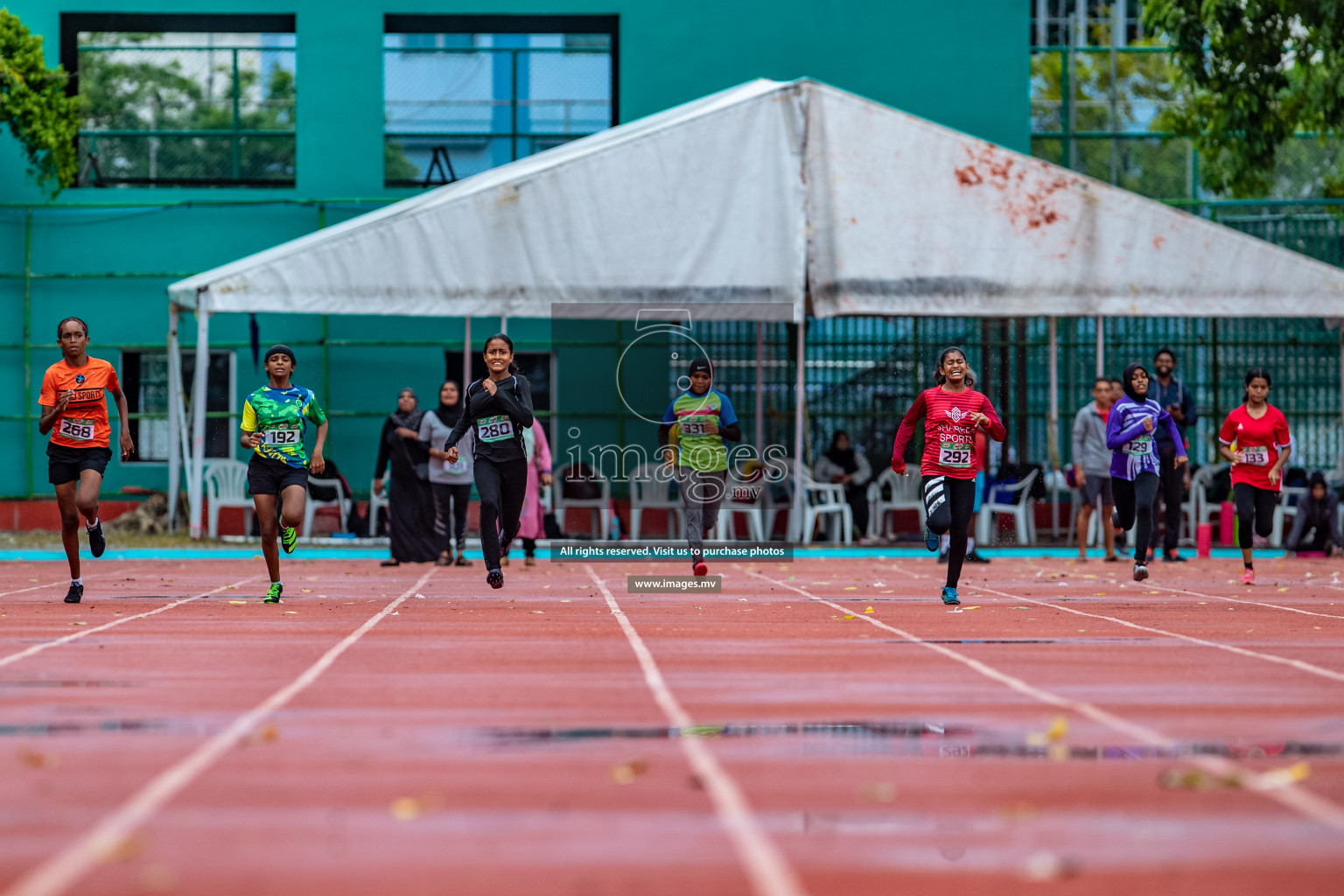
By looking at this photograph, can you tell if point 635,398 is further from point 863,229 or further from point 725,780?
point 725,780

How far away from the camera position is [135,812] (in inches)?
167

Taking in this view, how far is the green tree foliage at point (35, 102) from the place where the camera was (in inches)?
761

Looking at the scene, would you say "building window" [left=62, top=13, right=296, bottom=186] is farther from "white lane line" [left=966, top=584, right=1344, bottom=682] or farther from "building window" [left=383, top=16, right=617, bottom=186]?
"white lane line" [left=966, top=584, right=1344, bottom=682]

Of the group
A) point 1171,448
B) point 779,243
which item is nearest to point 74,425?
point 779,243

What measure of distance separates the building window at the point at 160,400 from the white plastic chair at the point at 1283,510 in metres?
12.7

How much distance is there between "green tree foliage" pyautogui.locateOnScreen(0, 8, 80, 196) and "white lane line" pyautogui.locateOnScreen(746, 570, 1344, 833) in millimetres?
15026

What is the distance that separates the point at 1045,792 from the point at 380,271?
534 inches

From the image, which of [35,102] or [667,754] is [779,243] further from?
[667,754]

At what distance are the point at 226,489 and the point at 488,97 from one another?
9779 millimetres

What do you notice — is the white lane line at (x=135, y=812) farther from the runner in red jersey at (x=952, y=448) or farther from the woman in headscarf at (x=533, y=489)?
the woman in headscarf at (x=533, y=489)

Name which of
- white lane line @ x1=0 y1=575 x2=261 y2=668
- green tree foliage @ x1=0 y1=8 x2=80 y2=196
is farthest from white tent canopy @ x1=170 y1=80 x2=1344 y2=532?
white lane line @ x1=0 y1=575 x2=261 y2=668

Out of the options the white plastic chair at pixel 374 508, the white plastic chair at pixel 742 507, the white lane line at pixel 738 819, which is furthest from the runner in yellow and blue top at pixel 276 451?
the white plastic chair at pixel 742 507

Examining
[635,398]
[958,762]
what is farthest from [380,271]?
[958,762]

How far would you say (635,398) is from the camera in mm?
20906
